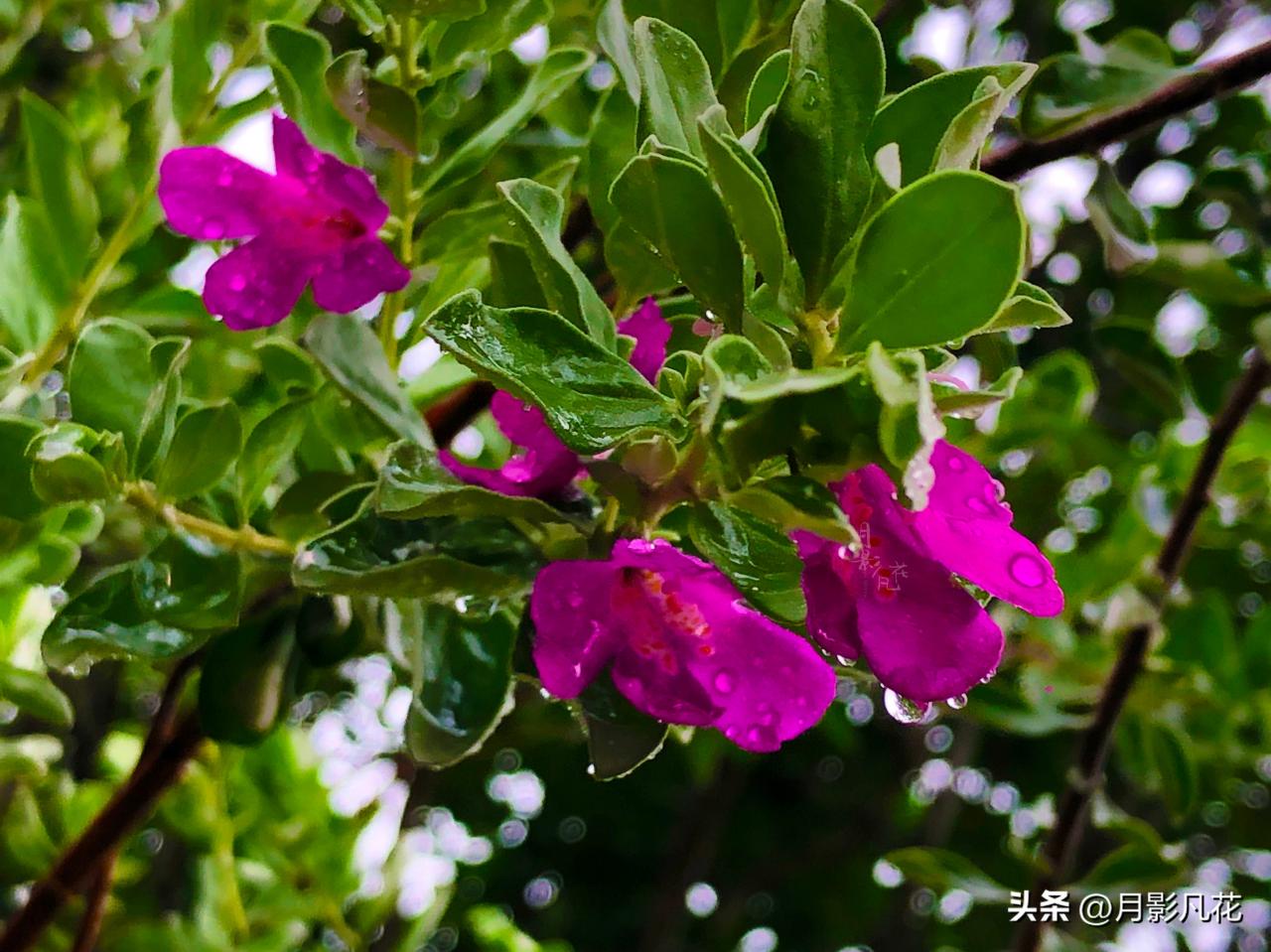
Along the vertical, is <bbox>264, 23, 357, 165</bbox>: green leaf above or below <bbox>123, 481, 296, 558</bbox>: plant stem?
above

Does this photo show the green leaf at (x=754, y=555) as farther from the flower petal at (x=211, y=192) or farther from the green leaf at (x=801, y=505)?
the flower petal at (x=211, y=192)

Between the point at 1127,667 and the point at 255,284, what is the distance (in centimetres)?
68

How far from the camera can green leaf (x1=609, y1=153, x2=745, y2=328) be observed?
346 mm

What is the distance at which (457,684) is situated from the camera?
18.7 inches

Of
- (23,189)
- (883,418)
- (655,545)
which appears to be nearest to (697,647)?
(655,545)

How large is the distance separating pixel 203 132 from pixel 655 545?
0.46 metres

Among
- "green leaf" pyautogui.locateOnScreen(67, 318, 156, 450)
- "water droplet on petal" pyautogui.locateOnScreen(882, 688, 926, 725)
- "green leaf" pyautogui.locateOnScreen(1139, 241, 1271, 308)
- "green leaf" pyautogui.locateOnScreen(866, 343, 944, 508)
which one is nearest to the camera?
"green leaf" pyautogui.locateOnScreen(866, 343, 944, 508)

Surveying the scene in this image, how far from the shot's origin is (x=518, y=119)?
22.1 inches

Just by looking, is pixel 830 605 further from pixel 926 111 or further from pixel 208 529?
pixel 208 529

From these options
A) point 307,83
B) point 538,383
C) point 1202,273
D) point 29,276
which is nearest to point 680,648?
point 538,383

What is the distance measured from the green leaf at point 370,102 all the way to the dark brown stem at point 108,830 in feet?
1.07

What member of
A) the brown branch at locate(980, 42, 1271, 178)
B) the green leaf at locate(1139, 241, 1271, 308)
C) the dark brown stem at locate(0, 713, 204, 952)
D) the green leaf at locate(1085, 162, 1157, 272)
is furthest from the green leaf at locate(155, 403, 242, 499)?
the green leaf at locate(1139, 241, 1271, 308)

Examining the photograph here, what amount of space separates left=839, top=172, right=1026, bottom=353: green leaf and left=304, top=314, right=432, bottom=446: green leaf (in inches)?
7.4

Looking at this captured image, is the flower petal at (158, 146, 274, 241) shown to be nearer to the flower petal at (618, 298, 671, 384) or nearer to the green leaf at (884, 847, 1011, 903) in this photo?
the flower petal at (618, 298, 671, 384)
